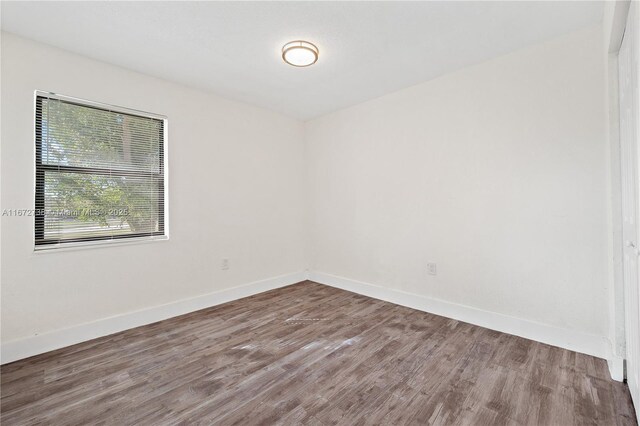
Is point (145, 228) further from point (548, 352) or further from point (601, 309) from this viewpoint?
point (601, 309)

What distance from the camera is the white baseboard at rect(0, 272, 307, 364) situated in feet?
7.25

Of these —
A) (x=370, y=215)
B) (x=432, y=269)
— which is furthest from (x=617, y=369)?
(x=370, y=215)

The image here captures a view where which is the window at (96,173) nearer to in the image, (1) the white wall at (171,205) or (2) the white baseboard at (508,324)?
(1) the white wall at (171,205)

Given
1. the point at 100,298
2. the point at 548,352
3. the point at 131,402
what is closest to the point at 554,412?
the point at 548,352

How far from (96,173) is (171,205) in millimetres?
697

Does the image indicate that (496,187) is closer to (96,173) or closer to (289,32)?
(289,32)

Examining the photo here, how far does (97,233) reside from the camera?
2641mm

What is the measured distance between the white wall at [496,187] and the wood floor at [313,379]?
0.52 m

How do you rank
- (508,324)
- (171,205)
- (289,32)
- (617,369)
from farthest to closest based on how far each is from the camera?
(171,205)
(508,324)
(289,32)
(617,369)

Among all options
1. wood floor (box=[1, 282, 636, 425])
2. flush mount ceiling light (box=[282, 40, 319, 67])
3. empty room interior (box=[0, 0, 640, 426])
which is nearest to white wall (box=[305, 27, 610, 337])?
empty room interior (box=[0, 0, 640, 426])

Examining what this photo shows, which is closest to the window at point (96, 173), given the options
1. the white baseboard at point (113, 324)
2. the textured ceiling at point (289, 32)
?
the textured ceiling at point (289, 32)

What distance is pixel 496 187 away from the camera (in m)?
2.65

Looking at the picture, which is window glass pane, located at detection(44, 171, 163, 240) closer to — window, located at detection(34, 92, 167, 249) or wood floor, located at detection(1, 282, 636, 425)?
window, located at detection(34, 92, 167, 249)

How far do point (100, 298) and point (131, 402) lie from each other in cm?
128
